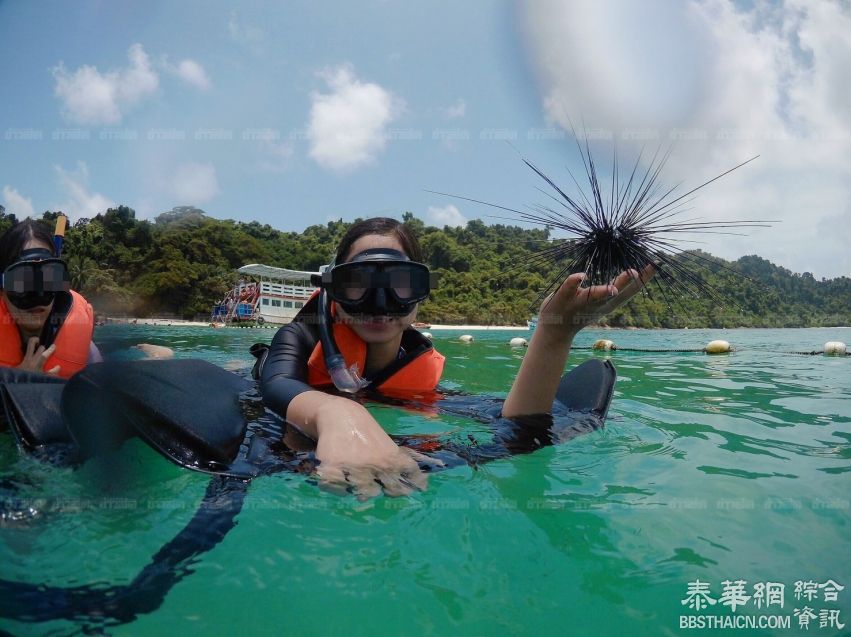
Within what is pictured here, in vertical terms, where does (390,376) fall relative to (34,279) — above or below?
below

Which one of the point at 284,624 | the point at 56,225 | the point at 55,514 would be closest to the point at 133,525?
the point at 55,514

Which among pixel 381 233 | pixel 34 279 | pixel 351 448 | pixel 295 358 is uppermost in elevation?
pixel 381 233

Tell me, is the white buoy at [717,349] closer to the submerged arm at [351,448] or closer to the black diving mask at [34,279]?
the submerged arm at [351,448]

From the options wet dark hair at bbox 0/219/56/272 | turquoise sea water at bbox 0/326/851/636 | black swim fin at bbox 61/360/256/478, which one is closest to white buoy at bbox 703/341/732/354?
turquoise sea water at bbox 0/326/851/636

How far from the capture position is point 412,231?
312 cm

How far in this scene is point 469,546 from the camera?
150cm

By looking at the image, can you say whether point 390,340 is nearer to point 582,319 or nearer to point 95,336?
point 582,319

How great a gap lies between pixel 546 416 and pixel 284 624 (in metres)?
1.75

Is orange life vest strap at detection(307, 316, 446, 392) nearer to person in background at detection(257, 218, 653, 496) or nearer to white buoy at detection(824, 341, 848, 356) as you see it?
person in background at detection(257, 218, 653, 496)

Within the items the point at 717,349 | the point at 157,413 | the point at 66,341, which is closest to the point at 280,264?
the point at 717,349

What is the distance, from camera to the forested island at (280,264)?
275 cm

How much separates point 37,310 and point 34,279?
11.3 inches

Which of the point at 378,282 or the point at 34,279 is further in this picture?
the point at 34,279

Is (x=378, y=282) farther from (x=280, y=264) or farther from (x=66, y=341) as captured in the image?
(x=280, y=264)
